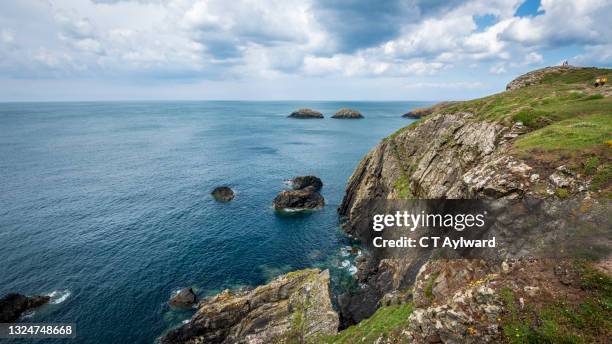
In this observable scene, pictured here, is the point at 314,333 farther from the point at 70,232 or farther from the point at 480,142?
the point at 70,232

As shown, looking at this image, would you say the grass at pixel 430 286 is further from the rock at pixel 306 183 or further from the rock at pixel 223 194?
the rock at pixel 223 194

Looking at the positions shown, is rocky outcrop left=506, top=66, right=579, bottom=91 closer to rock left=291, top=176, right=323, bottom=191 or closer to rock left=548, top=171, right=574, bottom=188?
rock left=548, top=171, right=574, bottom=188

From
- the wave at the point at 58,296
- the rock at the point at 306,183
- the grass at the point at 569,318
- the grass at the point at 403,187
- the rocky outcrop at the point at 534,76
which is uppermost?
the rocky outcrop at the point at 534,76

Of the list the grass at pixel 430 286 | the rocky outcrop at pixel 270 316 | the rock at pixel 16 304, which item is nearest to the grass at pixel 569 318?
the grass at pixel 430 286

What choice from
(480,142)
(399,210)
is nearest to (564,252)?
(480,142)

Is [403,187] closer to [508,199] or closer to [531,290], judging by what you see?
[508,199]

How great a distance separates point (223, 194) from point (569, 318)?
7010 cm

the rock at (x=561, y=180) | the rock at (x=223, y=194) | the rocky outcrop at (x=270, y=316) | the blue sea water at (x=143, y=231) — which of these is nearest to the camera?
the rock at (x=561, y=180)

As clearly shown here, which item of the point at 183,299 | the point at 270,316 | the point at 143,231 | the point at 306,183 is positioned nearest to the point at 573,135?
the point at 270,316

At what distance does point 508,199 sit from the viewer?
81.4ft

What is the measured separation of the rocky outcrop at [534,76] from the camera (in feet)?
195

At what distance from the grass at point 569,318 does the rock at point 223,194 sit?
217ft

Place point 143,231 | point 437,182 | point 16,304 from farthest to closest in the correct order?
1. point 143,231
2. point 437,182
3. point 16,304

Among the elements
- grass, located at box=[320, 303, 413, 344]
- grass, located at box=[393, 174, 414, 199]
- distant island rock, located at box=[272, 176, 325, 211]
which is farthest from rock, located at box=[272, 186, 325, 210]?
grass, located at box=[320, 303, 413, 344]
